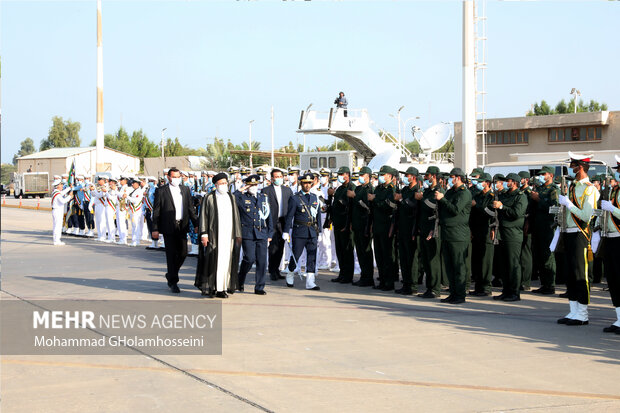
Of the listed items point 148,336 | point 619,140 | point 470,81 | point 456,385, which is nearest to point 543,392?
point 456,385

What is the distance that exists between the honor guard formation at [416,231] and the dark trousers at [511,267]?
0.02 meters

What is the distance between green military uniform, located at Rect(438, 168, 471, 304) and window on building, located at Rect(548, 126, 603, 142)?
1022 inches

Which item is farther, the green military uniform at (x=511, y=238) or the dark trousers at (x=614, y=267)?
the green military uniform at (x=511, y=238)

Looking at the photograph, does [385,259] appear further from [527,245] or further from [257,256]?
[527,245]

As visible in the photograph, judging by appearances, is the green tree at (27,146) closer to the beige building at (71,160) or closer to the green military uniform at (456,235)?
the beige building at (71,160)

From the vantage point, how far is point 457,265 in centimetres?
1154

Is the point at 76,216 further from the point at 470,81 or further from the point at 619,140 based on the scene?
the point at 619,140

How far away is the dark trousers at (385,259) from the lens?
43.0 ft

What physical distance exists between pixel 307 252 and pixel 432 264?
7.70 ft

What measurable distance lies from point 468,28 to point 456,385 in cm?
1742

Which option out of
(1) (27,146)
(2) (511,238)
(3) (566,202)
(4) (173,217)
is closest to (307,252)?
(4) (173,217)

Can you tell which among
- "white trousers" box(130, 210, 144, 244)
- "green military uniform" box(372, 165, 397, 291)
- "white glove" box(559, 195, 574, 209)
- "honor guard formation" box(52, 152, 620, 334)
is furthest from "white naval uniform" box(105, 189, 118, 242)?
"white glove" box(559, 195, 574, 209)

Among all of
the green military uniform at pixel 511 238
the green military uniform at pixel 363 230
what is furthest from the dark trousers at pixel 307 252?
the green military uniform at pixel 511 238

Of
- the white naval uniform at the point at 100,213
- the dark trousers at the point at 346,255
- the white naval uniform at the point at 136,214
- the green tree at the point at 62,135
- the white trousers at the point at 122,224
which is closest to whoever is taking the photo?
the dark trousers at the point at 346,255
